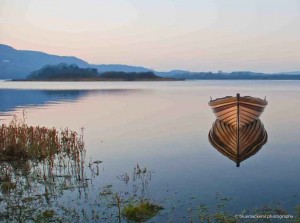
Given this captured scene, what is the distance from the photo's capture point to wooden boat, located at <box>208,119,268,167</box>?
53.4 ft

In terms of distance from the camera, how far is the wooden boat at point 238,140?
53.4 feet

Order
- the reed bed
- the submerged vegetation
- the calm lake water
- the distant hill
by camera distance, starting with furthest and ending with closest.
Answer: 1. the distant hill
2. the reed bed
3. the calm lake water
4. the submerged vegetation

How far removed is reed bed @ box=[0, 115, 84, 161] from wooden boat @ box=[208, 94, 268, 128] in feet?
28.5

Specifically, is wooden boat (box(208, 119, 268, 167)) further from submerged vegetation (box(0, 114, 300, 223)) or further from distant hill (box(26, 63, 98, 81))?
distant hill (box(26, 63, 98, 81))

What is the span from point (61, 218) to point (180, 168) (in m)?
6.67

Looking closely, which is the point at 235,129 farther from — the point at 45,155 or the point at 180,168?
the point at 45,155

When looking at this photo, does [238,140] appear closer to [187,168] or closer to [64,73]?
[187,168]

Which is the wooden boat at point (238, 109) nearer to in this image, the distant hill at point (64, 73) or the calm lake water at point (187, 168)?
the calm lake water at point (187, 168)

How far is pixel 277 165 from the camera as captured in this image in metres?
14.8

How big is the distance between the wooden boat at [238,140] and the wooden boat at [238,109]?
46 centimetres

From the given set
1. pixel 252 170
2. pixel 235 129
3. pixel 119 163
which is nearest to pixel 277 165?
pixel 252 170

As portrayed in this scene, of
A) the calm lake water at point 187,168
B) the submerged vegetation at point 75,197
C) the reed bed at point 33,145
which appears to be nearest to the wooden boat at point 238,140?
the calm lake water at point 187,168

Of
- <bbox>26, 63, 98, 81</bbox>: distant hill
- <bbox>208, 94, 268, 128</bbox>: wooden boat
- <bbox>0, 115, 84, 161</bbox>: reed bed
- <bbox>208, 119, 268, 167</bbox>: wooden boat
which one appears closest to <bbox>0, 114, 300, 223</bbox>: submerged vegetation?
<bbox>0, 115, 84, 161</bbox>: reed bed

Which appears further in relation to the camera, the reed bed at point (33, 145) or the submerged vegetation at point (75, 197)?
the reed bed at point (33, 145)
